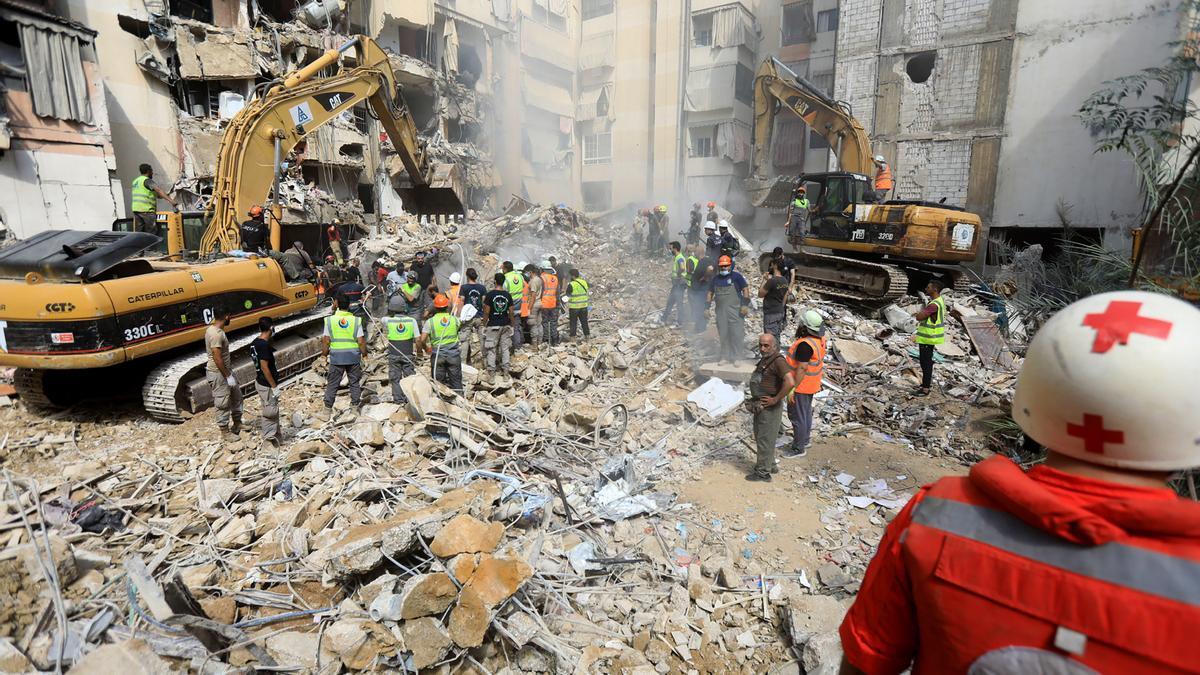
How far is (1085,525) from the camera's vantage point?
1.01 meters

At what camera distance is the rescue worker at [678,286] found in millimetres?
10688

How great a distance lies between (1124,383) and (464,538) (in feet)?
11.2

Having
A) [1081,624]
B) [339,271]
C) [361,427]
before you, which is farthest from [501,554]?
[339,271]

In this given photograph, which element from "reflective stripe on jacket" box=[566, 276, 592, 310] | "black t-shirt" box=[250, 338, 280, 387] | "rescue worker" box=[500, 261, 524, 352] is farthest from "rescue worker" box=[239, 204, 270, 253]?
"reflective stripe on jacket" box=[566, 276, 592, 310]

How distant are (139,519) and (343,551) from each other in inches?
85.4

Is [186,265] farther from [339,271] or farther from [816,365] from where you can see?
[816,365]

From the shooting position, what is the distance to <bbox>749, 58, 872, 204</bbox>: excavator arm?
1334cm

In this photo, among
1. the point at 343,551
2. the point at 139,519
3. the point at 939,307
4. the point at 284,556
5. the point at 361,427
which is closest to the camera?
the point at 343,551

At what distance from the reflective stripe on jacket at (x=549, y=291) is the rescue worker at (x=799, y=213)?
245 inches

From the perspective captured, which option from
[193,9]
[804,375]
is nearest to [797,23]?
[193,9]

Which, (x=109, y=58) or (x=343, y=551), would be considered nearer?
(x=343, y=551)

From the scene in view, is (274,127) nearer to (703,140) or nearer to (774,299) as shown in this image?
(774,299)

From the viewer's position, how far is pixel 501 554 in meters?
3.81

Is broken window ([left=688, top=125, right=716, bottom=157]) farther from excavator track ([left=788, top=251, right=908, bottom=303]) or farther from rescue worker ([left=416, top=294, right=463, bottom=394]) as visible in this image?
rescue worker ([left=416, top=294, right=463, bottom=394])
